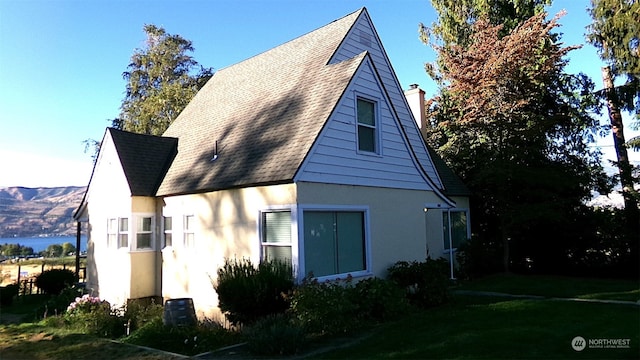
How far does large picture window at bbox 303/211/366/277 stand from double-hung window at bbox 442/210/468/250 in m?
7.66

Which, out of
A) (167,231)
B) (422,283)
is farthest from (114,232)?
(422,283)

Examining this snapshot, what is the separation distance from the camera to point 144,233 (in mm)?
13930

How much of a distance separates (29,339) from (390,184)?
9807 mm

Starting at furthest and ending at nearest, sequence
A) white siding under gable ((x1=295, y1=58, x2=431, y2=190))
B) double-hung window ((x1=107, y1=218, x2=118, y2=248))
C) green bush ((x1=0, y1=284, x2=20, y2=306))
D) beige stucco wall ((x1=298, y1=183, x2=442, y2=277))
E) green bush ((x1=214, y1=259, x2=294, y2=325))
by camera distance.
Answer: green bush ((x1=0, y1=284, x2=20, y2=306)) < double-hung window ((x1=107, y1=218, x2=118, y2=248)) < beige stucco wall ((x1=298, y1=183, x2=442, y2=277)) < white siding under gable ((x1=295, y1=58, x2=431, y2=190)) < green bush ((x1=214, y1=259, x2=294, y2=325))

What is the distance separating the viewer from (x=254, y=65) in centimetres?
1742

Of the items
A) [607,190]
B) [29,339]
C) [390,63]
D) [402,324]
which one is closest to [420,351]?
[402,324]

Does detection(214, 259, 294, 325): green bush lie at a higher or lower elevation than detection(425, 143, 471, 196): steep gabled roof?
lower

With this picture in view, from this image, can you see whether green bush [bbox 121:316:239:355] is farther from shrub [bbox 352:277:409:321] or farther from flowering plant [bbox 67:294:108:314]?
shrub [bbox 352:277:409:321]

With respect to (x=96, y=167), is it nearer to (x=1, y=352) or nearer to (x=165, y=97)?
(x=1, y=352)

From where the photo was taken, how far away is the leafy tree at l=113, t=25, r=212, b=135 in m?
28.1

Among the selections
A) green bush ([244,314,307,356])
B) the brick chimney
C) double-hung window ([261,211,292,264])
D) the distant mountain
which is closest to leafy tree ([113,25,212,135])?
the brick chimney

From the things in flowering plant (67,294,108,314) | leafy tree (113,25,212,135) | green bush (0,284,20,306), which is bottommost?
green bush (0,284,20,306)

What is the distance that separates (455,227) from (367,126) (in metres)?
8.82

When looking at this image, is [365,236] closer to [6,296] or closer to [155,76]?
[6,296]
